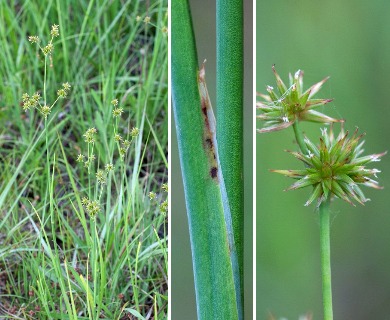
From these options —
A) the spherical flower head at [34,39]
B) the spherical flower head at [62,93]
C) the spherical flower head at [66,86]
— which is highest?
the spherical flower head at [34,39]

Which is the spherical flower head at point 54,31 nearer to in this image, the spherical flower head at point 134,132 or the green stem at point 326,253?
the spherical flower head at point 134,132

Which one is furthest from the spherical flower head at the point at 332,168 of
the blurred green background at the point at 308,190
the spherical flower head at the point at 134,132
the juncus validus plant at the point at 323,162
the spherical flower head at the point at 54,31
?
the spherical flower head at the point at 54,31

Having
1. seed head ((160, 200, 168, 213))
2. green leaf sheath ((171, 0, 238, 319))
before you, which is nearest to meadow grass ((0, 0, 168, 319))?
seed head ((160, 200, 168, 213))

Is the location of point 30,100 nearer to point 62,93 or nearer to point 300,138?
point 62,93

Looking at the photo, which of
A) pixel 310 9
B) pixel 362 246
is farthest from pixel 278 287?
pixel 310 9

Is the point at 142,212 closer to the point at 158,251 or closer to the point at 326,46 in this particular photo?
the point at 158,251

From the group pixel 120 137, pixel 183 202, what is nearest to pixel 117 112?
pixel 120 137

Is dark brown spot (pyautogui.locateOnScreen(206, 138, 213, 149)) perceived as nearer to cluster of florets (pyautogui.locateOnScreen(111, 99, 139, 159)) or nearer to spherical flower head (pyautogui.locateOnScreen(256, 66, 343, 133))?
spherical flower head (pyautogui.locateOnScreen(256, 66, 343, 133))
